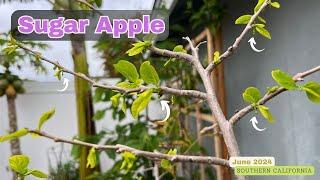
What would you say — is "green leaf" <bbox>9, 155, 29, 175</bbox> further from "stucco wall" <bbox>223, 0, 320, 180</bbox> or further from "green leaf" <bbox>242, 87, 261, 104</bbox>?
"stucco wall" <bbox>223, 0, 320, 180</bbox>

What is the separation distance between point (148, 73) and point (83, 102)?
0.57m

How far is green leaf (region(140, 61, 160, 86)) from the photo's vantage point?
45cm

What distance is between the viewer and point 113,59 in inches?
32.6

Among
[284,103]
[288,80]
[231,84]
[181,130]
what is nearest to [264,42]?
[284,103]

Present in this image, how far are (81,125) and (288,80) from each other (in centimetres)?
69

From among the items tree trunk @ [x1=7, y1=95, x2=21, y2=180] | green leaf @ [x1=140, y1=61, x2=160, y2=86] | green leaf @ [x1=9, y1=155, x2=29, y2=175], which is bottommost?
green leaf @ [x1=9, y1=155, x2=29, y2=175]

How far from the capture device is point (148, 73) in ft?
1.50

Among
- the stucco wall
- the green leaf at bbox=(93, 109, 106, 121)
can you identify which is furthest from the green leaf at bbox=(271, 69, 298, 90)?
the green leaf at bbox=(93, 109, 106, 121)

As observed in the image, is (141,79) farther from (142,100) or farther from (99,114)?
(99,114)

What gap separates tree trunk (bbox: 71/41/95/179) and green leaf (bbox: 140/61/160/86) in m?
0.28

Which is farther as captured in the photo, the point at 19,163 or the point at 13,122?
the point at 13,122

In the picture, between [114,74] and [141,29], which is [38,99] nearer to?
[114,74]

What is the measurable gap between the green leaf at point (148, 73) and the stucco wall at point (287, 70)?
299 millimetres

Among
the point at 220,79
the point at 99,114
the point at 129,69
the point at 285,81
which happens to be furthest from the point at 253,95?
the point at 99,114
